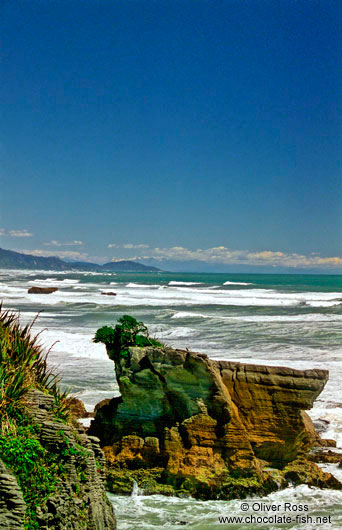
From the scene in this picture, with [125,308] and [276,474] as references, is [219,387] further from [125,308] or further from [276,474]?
[125,308]

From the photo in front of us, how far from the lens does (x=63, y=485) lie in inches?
234

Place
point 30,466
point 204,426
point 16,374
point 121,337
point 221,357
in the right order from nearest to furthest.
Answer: point 30,466
point 16,374
point 204,426
point 121,337
point 221,357

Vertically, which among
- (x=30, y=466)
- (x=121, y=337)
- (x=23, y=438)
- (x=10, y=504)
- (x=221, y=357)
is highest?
(x=121, y=337)

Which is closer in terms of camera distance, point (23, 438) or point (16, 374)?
point (23, 438)

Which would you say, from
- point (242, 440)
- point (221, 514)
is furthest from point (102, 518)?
point (242, 440)

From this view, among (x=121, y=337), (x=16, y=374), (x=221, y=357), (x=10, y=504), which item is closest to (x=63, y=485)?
(x=10, y=504)

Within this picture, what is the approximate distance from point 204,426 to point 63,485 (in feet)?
13.4

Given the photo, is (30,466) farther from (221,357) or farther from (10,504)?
(221,357)

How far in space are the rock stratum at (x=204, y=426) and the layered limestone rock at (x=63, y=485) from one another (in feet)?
8.03

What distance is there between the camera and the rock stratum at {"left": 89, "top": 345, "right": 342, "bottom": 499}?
361 inches

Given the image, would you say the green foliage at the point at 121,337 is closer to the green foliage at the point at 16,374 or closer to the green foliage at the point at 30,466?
the green foliage at the point at 16,374

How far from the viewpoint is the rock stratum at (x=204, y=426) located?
30.1 ft

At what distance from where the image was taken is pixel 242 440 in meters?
9.34

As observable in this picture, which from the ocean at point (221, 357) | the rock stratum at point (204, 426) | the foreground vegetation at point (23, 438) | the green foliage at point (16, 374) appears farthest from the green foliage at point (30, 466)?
the rock stratum at point (204, 426)
